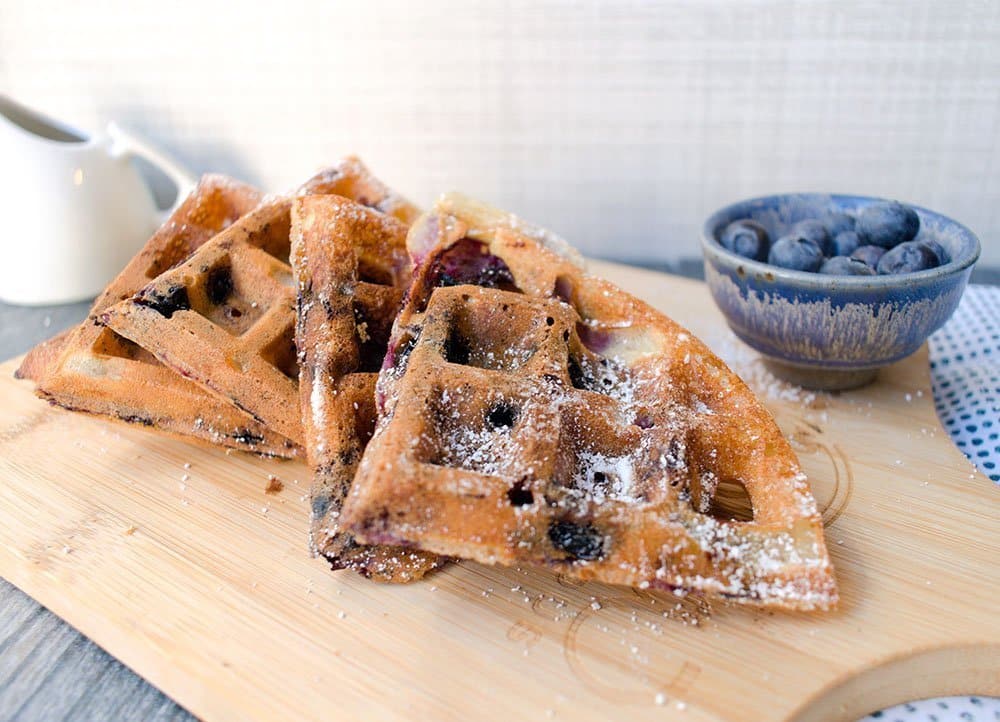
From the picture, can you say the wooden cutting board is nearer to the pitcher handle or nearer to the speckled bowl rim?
the speckled bowl rim

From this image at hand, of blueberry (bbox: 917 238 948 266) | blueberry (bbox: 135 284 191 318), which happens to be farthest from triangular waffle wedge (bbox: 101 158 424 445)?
blueberry (bbox: 917 238 948 266)

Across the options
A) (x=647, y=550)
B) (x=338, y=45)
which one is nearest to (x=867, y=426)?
(x=647, y=550)

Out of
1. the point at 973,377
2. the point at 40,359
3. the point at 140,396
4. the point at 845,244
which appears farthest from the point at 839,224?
the point at 40,359

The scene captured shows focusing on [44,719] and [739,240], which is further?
[739,240]

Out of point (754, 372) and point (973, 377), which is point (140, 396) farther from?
point (973, 377)

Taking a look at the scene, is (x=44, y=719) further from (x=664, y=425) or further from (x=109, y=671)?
(x=664, y=425)

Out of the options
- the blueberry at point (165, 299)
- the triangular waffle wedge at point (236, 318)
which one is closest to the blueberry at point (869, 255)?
the triangular waffle wedge at point (236, 318)
